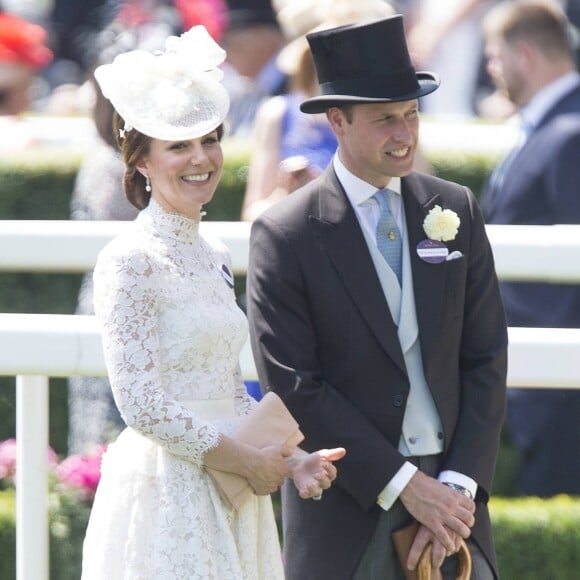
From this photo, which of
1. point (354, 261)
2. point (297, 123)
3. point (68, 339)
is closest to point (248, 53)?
point (297, 123)

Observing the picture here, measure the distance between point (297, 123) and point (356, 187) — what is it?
4.81 ft

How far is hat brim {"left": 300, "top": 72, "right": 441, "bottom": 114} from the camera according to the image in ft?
12.8

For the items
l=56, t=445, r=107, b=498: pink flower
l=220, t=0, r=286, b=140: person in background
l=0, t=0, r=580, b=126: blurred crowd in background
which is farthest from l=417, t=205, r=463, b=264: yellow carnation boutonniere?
l=220, t=0, r=286, b=140: person in background

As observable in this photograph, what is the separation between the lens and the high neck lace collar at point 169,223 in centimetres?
373

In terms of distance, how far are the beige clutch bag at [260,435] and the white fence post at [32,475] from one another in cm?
73

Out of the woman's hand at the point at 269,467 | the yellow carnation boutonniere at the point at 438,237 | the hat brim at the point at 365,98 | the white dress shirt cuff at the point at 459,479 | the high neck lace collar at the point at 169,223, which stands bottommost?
the white dress shirt cuff at the point at 459,479

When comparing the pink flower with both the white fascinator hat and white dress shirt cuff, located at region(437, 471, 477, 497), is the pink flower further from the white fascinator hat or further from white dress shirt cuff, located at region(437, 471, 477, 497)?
the white fascinator hat

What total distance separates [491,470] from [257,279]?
2.36 ft

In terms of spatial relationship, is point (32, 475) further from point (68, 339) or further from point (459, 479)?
point (459, 479)

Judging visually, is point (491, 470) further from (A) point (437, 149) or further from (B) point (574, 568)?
(A) point (437, 149)

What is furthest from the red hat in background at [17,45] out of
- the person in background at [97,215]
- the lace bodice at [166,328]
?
the lace bodice at [166,328]

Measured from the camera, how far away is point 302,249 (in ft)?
12.8

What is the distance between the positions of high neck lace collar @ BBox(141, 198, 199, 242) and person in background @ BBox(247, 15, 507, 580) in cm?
22

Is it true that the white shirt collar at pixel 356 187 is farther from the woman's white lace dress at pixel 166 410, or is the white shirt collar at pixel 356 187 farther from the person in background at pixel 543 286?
the person in background at pixel 543 286
